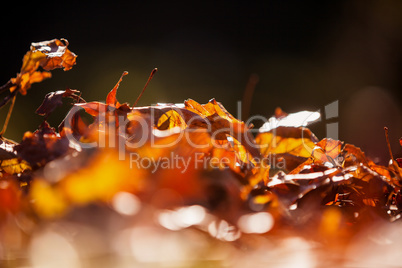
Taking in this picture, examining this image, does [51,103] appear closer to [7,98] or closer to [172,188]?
[7,98]

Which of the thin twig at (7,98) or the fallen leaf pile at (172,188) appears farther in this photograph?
the thin twig at (7,98)

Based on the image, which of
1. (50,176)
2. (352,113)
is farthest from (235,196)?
(352,113)

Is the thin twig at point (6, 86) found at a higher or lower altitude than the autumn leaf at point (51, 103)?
lower

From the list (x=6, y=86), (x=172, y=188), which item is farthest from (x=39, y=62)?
(x=172, y=188)

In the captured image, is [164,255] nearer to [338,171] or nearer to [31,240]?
[31,240]

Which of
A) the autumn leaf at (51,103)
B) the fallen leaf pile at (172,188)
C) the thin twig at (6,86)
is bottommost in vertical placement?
the fallen leaf pile at (172,188)

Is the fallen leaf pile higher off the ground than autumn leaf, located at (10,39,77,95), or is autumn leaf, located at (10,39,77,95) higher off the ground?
autumn leaf, located at (10,39,77,95)

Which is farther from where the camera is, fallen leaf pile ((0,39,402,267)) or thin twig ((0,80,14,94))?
thin twig ((0,80,14,94))

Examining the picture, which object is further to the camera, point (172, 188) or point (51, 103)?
point (51, 103)
